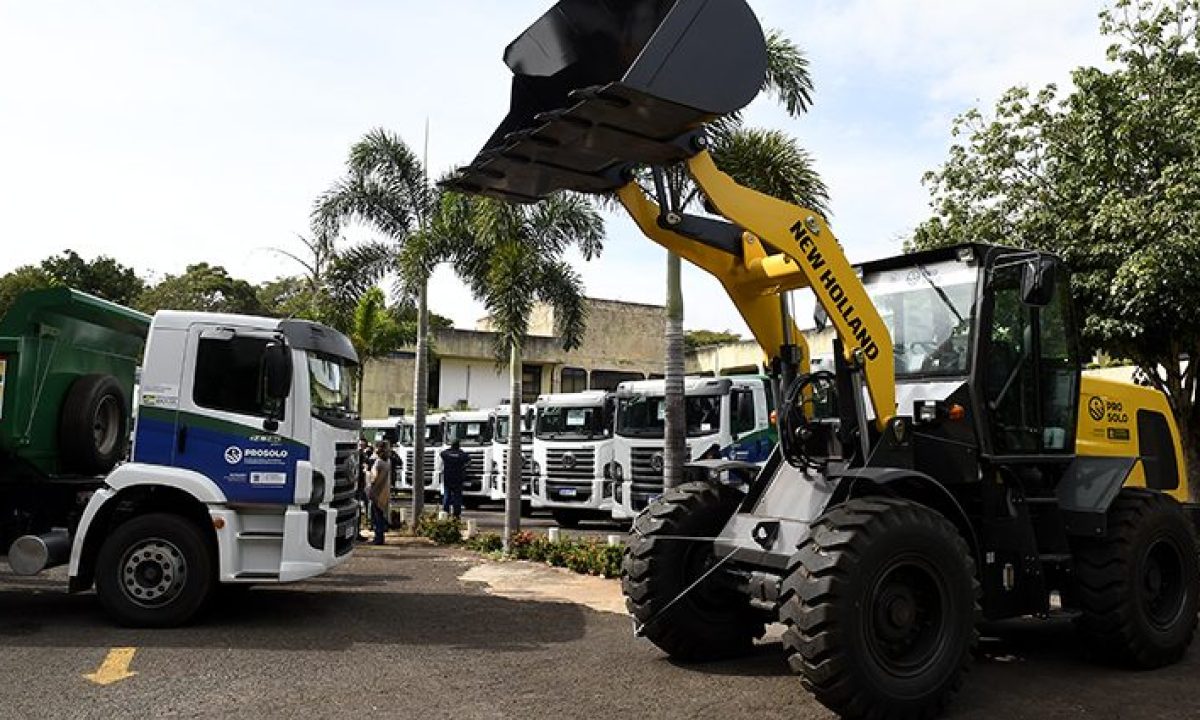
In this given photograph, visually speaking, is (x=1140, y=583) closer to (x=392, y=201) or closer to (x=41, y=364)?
(x=41, y=364)

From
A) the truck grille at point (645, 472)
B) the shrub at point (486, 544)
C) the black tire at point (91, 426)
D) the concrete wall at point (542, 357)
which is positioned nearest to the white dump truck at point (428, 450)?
the truck grille at point (645, 472)

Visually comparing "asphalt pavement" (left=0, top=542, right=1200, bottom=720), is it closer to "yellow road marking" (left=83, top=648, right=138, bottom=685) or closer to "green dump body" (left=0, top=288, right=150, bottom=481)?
"yellow road marking" (left=83, top=648, right=138, bottom=685)

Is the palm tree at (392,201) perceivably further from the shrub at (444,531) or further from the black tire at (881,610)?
the black tire at (881,610)

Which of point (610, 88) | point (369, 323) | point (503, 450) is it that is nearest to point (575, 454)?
point (503, 450)

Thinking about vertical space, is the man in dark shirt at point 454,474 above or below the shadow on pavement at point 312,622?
above

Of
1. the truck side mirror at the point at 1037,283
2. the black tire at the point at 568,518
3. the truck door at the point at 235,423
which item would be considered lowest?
the black tire at the point at 568,518

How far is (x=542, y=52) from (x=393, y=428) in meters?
25.8

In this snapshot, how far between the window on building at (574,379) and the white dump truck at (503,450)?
62.9ft

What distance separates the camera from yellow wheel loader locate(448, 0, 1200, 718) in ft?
18.1

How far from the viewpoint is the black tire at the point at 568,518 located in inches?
816

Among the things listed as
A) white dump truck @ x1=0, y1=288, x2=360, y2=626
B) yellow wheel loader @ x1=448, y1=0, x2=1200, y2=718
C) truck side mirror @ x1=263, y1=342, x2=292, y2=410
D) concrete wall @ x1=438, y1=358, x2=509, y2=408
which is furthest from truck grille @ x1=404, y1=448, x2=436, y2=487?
yellow wheel loader @ x1=448, y1=0, x2=1200, y2=718

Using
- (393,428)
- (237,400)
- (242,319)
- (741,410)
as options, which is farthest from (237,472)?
(393,428)

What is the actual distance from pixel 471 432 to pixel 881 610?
70.6 ft

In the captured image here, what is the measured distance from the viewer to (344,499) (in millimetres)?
9469
